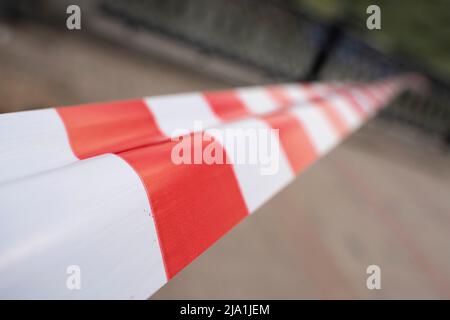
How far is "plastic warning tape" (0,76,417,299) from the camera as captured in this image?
0.45m

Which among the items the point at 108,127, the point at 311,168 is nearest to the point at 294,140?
the point at 108,127

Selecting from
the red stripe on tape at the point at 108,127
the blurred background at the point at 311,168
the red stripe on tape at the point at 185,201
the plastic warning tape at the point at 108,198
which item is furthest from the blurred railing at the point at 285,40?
the red stripe on tape at the point at 185,201

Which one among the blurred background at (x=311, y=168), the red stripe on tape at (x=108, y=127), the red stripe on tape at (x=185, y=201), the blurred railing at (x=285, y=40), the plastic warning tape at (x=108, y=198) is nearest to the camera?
the plastic warning tape at (x=108, y=198)

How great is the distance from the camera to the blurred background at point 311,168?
1.33 m

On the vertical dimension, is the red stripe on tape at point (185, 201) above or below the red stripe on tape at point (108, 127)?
below

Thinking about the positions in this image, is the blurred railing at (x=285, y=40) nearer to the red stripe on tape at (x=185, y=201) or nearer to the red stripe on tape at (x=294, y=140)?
the red stripe on tape at (x=294, y=140)

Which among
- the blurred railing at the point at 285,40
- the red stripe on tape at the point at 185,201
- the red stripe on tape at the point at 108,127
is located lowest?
the red stripe on tape at the point at 185,201

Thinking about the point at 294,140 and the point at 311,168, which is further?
the point at 311,168

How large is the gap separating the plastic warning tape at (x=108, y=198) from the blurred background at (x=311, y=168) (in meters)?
0.44

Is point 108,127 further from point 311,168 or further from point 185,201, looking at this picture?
point 311,168

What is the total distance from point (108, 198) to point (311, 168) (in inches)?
70.3

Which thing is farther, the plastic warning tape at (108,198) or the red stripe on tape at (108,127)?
the red stripe on tape at (108,127)

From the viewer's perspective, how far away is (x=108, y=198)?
54cm
